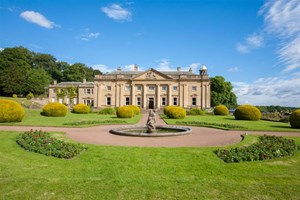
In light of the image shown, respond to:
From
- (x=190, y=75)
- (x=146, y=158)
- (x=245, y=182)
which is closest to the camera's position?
(x=245, y=182)

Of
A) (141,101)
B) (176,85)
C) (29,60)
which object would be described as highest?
(29,60)

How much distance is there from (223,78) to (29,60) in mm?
73393

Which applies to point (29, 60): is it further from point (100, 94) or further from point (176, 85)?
point (176, 85)

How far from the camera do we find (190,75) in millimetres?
50344

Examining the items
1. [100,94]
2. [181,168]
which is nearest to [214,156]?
[181,168]

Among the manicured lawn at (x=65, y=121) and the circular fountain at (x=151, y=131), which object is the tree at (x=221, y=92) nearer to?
the manicured lawn at (x=65, y=121)

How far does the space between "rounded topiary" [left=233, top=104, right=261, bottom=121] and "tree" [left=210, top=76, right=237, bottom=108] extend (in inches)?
1348

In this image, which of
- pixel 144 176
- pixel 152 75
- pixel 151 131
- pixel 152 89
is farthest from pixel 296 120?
pixel 152 75

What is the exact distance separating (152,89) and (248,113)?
88.2 feet

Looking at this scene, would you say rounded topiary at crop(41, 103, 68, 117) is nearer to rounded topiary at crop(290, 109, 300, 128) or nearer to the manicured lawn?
the manicured lawn

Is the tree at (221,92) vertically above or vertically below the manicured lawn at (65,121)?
above

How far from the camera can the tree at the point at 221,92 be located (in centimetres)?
6200

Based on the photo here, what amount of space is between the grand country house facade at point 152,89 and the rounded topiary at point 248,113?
21733 millimetres

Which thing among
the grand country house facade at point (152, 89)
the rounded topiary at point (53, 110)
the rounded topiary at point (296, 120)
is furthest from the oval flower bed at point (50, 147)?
the grand country house facade at point (152, 89)
